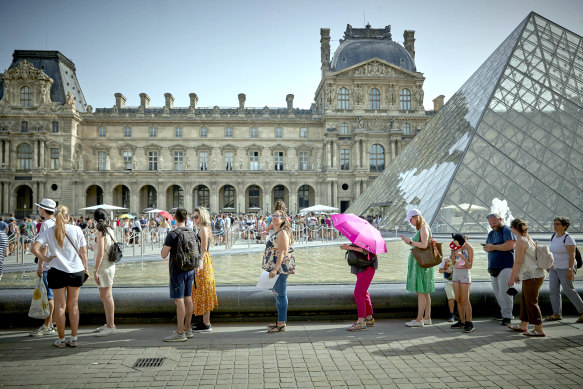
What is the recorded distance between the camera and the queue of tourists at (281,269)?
160 inches

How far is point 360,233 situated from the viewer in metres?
4.42

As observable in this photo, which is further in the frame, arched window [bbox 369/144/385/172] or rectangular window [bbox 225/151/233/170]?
rectangular window [bbox 225/151/233/170]

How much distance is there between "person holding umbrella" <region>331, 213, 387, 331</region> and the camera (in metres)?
4.39

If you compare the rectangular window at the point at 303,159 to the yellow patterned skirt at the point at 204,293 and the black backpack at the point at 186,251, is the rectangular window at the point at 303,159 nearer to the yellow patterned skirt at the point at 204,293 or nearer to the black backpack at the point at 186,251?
the yellow patterned skirt at the point at 204,293

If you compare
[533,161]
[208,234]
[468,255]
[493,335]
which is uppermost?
[533,161]

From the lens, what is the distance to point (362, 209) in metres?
23.0

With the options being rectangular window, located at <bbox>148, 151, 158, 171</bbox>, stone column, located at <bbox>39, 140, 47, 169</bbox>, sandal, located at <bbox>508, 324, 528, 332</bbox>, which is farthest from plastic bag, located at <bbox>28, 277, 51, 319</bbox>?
stone column, located at <bbox>39, 140, 47, 169</bbox>

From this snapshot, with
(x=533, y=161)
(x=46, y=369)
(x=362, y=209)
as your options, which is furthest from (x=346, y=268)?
(x=362, y=209)

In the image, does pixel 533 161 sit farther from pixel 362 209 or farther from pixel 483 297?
pixel 483 297

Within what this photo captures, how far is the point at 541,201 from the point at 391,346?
12988 millimetres

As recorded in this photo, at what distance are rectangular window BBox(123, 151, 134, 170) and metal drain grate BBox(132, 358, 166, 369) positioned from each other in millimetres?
38792

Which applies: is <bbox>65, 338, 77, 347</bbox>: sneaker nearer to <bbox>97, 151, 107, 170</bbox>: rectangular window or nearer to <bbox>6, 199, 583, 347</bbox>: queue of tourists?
<bbox>6, 199, 583, 347</bbox>: queue of tourists

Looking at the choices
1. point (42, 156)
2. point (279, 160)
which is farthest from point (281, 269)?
point (42, 156)

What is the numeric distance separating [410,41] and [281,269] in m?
45.9
